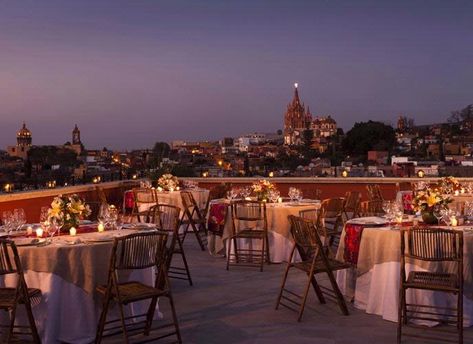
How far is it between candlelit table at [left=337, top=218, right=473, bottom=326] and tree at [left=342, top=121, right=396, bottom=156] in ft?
61.3

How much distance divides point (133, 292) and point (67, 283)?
57 centimetres

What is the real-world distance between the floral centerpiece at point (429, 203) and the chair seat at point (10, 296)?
3292 mm

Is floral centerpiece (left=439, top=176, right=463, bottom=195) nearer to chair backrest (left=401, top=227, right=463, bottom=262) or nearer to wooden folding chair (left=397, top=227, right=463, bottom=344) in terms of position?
wooden folding chair (left=397, top=227, right=463, bottom=344)

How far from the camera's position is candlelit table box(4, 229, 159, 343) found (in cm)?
463

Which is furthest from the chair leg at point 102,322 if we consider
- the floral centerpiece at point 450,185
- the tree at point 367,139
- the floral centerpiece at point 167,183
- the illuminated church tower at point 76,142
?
the tree at point 367,139

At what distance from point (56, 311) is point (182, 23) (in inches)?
482

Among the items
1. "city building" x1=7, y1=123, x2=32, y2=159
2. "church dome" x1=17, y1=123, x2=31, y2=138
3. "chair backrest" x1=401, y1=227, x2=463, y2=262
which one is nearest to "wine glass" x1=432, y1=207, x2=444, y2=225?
"chair backrest" x1=401, y1=227, x2=463, y2=262

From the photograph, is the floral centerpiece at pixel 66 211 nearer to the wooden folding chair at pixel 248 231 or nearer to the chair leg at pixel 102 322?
the chair leg at pixel 102 322

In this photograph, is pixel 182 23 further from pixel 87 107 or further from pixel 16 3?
pixel 87 107

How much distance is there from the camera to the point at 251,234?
7645mm

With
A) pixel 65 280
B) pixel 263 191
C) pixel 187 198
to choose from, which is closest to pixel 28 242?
pixel 65 280

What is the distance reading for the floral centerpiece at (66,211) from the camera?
5.25 meters

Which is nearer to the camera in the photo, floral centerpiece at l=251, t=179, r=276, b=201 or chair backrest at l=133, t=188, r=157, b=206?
floral centerpiece at l=251, t=179, r=276, b=201

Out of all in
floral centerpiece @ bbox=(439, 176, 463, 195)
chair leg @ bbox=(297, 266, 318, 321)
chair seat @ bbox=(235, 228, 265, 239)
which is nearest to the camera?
chair leg @ bbox=(297, 266, 318, 321)
